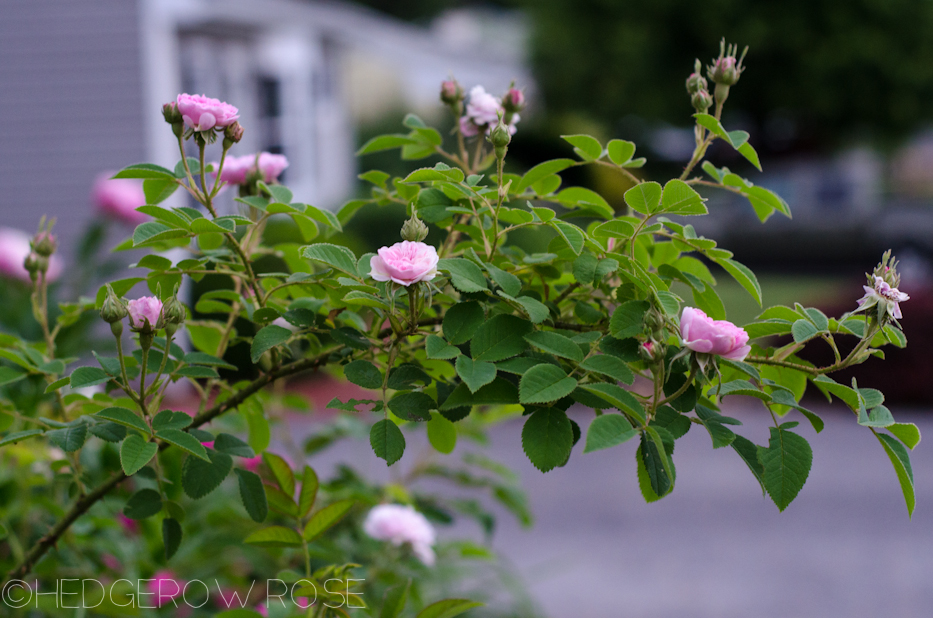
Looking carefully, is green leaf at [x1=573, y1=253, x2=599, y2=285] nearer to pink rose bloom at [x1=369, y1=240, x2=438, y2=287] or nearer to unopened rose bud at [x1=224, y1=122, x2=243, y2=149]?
pink rose bloom at [x1=369, y1=240, x2=438, y2=287]

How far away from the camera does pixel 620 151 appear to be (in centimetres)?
101

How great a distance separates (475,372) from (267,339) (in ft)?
0.76

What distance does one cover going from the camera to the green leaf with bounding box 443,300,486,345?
0.80 metres

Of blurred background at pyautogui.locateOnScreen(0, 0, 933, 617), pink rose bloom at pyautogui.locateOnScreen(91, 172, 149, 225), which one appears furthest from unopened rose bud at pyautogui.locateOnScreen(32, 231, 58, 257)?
pink rose bloom at pyautogui.locateOnScreen(91, 172, 149, 225)

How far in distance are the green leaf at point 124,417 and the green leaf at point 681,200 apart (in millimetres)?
578

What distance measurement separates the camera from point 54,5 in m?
6.59

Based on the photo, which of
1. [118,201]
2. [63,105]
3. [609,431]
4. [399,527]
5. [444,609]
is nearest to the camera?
[609,431]

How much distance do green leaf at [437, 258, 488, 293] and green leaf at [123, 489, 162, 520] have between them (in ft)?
1.67

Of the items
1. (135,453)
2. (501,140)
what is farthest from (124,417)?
(501,140)

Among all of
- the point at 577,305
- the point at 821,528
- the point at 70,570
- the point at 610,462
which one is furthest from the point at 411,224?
the point at 610,462

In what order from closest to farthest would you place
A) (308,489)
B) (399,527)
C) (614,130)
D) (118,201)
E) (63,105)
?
1. (308,489)
2. (399,527)
3. (118,201)
4. (63,105)
5. (614,130)

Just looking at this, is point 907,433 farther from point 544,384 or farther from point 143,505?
point 143,505

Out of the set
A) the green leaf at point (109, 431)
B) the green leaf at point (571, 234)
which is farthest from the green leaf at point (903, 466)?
the green leaf at point (109, 431)

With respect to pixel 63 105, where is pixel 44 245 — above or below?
above
